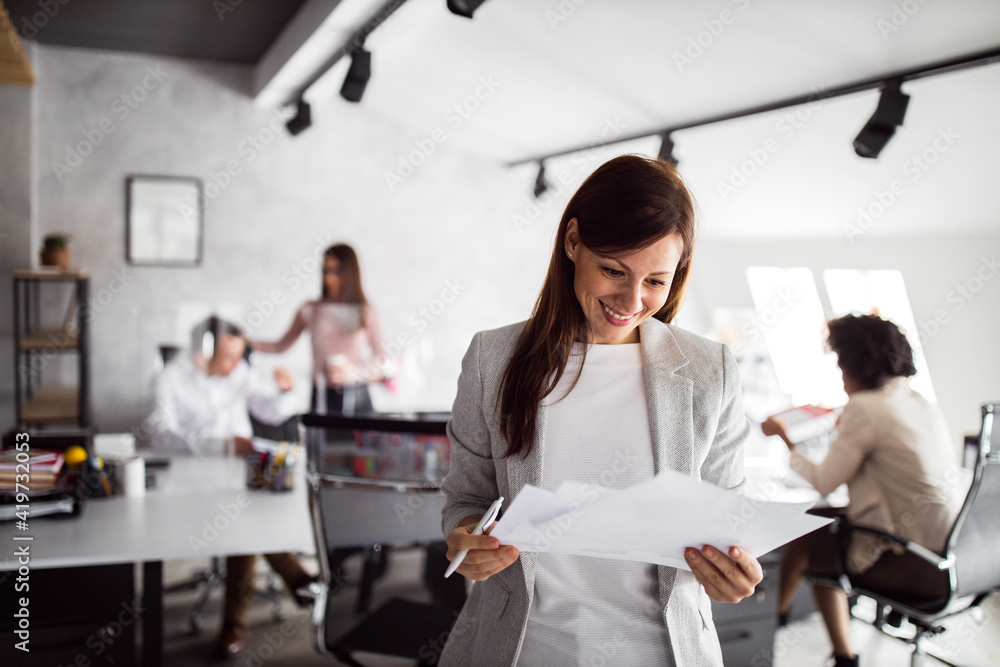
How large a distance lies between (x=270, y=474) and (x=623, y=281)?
1834mm

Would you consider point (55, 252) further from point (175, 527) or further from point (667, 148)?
point (667, 148)

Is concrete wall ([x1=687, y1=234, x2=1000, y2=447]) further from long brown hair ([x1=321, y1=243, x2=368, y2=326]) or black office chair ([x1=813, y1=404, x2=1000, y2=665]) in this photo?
black office chair ([x1=813, y1=404, x2=1000, y2=665])

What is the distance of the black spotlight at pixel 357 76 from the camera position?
3.77 meters

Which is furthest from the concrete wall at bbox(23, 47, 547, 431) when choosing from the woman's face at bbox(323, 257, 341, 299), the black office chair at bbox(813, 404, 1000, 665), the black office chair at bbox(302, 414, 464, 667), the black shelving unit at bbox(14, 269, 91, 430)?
the black office chair at bbox(813, 404, 1000, 665)

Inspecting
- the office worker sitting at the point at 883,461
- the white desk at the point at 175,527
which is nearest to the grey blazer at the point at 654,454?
the white desk at the point at 175,527

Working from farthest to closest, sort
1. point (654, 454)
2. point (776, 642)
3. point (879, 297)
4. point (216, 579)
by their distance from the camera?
point (879, 297)
point (216, 579)
point (776, 642)
point (654, 454)

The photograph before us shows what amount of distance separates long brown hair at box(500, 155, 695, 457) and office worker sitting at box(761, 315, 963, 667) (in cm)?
155

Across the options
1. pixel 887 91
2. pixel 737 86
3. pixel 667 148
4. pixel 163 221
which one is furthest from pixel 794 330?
pixel 163 221

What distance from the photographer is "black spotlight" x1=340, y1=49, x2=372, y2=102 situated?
3.77m

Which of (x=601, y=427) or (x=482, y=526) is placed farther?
(x=601, y=427)

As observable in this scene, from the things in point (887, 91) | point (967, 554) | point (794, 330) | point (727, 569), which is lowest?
point (967, 554)

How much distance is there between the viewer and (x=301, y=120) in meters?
5.12

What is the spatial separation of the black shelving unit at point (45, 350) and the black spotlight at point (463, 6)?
320 cm

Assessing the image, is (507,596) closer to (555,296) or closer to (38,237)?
(555,296)
